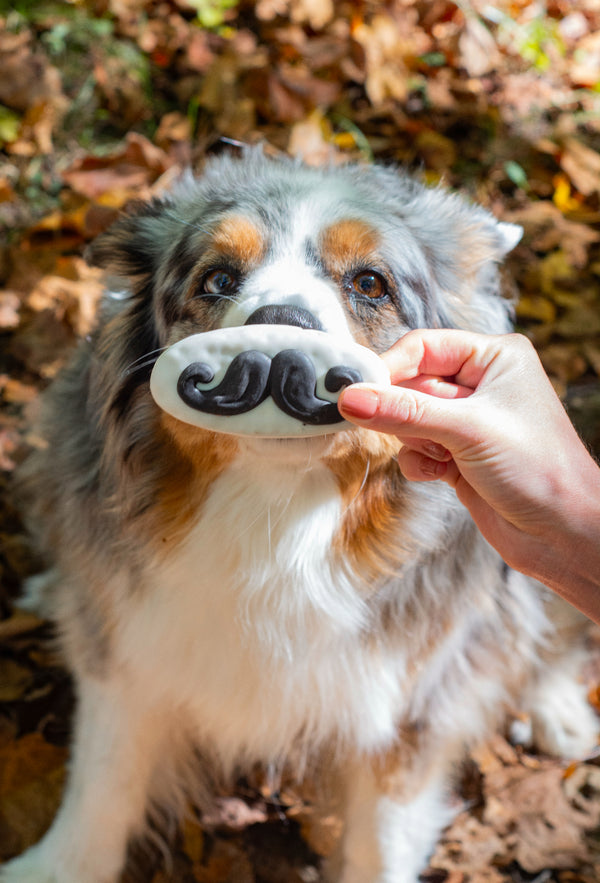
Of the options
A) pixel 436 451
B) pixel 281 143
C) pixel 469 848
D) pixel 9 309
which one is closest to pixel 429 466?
pixel 436 451

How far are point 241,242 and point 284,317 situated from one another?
1.21 ft

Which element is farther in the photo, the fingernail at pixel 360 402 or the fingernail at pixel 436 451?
the fingernail at pixel 436 451

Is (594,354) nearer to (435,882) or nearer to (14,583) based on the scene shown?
(435,882)

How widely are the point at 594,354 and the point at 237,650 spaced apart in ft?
8.22

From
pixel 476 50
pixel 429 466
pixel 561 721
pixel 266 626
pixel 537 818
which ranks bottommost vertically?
pixel 537 818

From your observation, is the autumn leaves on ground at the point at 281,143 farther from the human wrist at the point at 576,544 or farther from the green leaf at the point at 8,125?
the human wrist at the point at 576,544

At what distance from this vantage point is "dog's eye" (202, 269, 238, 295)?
2062 millimetres

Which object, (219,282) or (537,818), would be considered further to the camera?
(537,818)

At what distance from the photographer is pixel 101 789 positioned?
2.52 meters

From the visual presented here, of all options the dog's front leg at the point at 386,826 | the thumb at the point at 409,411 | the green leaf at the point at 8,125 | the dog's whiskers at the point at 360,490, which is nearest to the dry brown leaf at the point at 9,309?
the green leaf at the point at 8,125

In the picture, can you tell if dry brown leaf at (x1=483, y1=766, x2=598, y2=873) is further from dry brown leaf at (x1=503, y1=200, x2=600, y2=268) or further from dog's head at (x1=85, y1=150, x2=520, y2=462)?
dry brown leaf at (x1=503, y1=200, x2=600, y2=268)

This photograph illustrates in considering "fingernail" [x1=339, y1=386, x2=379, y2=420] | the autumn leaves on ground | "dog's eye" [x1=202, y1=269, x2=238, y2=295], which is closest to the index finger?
"fingernail" [x1=339, y1=386, x2=379, y2=420]

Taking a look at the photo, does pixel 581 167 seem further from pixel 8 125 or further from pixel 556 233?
pixel 8 125

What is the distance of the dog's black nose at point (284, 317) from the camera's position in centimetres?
176
